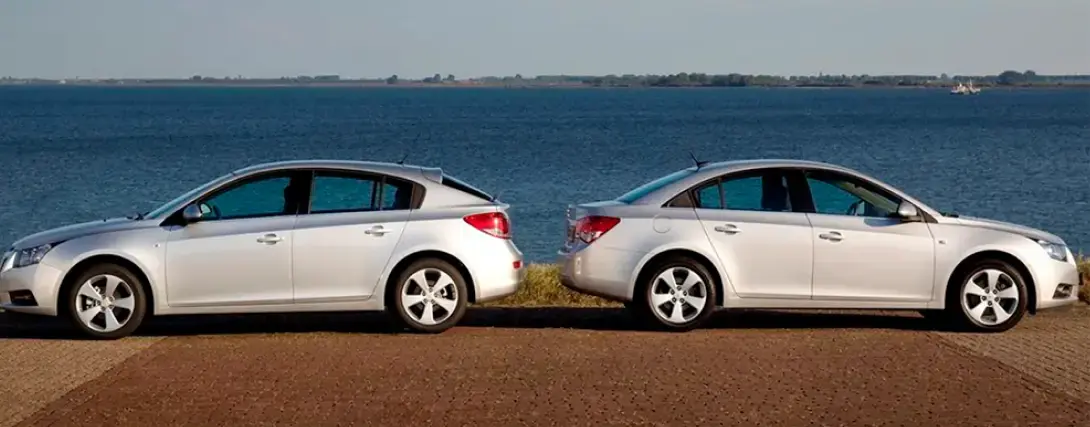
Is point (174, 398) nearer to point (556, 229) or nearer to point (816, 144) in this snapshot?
point (556, 229)

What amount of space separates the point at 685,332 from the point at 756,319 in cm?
121

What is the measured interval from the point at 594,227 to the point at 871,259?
2198 mm

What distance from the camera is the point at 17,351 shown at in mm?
12156

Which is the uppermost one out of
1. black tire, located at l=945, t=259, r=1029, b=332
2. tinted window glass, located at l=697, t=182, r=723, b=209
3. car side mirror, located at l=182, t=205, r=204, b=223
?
tinted window glass, located at l=697, t=182, r=723, b=209

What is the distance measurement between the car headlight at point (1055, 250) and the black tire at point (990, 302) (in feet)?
1.14

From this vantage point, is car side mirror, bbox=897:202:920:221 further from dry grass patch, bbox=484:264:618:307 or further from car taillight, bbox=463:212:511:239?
dry grass patch, bbox=484:264:618:307

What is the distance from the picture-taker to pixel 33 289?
12719 mm

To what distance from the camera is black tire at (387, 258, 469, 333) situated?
12.9 metres

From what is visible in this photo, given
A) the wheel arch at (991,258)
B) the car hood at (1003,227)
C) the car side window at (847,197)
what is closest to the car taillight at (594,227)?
the car side window at (847,197)

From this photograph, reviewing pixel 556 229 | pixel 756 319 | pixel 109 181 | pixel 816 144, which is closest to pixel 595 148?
pixel 816 144

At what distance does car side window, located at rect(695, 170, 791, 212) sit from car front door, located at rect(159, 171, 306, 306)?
3.32m

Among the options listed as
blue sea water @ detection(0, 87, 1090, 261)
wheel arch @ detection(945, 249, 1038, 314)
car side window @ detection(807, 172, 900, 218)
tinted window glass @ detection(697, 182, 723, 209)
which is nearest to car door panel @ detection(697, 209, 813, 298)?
tinted window glass @ detection(697, 182, 723, 209)

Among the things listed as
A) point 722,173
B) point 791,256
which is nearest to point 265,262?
point 722,173

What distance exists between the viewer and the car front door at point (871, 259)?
516 inches
